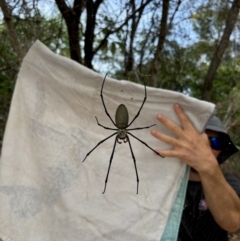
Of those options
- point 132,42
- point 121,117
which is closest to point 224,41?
point 132,42

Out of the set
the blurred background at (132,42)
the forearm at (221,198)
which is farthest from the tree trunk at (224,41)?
the forearm at (221,198)

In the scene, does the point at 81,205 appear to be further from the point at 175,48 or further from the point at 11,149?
the point at 175,48

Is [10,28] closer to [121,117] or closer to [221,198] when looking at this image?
[121,117]

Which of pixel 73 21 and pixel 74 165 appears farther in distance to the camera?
pixel 73 21

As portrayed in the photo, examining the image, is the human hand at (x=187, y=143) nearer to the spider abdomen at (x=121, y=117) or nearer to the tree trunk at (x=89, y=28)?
the spider abdomen at (x=121, y=117)

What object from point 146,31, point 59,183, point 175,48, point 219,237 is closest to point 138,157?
point 59,183

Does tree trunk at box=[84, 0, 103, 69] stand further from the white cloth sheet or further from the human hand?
the human hand
